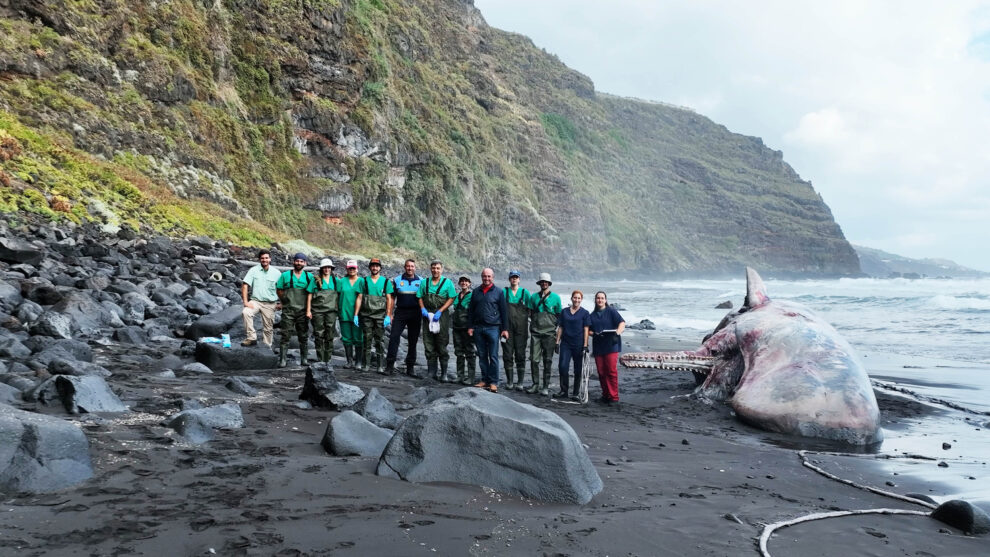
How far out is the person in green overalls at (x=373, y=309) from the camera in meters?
10.8

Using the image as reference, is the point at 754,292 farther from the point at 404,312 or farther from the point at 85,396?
the point at 85,396

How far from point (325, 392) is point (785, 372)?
5.62 meters

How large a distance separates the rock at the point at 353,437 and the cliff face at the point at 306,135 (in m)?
17.6

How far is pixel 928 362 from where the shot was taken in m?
15.1

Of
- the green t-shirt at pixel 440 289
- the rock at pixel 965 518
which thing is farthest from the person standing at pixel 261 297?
the rock at pixel 965 518

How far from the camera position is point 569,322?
33.8 ft

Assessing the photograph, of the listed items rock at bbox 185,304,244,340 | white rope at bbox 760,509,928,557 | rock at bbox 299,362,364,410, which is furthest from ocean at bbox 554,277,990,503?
rock at bbox 185,304,244,340

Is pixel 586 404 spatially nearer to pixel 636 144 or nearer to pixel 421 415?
pixel 421 415

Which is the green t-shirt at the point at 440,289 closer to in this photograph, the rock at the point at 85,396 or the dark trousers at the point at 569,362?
the dark trousers at the point at 569,362

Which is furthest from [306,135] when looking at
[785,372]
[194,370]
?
[785,372]

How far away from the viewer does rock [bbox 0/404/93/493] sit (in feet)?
12.7

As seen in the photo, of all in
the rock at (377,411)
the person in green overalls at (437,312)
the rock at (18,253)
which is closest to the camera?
the rock at (377,411)

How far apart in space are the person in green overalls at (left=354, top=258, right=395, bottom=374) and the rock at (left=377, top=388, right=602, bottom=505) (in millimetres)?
5999

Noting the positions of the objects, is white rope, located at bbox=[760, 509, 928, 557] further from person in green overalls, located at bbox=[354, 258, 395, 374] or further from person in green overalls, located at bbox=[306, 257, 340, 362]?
person in green overalls, located at bbox=[306, 257, 340, 362]
